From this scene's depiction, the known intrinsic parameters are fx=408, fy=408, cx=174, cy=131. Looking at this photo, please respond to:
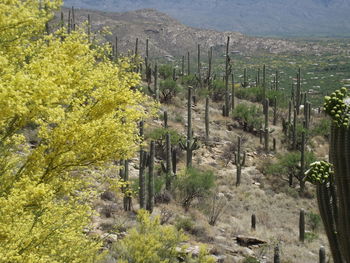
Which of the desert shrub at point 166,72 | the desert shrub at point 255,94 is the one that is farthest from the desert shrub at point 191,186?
the desert shrub at point 166,72

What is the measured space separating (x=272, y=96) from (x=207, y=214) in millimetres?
20768

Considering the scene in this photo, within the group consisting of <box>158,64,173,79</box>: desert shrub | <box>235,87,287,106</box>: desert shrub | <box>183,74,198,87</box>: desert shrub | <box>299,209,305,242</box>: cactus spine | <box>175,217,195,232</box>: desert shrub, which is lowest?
<box>299,209,305,242</box>: cactus spine

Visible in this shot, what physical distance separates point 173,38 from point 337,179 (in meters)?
113

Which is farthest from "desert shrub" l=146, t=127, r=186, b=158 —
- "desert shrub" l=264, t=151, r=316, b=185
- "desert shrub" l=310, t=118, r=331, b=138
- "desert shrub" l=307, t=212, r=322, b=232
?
"desert shrub" l=310, t=118, r=331, b=138

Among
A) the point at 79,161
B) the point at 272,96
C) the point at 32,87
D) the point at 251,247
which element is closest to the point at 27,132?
the point at 251,247

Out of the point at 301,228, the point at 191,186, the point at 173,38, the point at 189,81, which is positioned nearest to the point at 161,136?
the point at 191,186

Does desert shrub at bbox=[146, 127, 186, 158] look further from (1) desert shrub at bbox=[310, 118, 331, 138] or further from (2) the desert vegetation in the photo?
(1) desert shrub at bbox=[310, 118, 331, 138]

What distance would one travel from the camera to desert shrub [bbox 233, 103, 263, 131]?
28797 mm

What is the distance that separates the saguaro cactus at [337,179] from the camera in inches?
148

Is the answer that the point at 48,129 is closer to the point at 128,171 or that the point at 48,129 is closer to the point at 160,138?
the point at 128,171

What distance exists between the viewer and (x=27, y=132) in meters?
16.8

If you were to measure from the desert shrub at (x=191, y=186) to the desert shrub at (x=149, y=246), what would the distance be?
6.52 m

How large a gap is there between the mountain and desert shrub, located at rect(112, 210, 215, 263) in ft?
279

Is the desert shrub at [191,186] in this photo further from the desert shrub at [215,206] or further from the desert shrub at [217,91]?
the desert shrub at [217,91]
